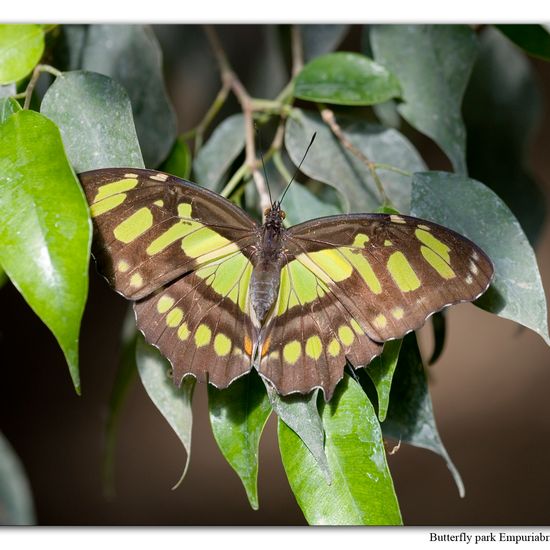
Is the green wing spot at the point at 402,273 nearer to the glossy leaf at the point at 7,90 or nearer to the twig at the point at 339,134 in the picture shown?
the twig at the point at 339,134

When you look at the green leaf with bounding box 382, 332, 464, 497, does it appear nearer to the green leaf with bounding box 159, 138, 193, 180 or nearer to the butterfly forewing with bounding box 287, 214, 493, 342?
the butterfly forewing with bounding box 287, 214, 493, 342

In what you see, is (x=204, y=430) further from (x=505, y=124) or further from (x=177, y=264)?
(x=177, y=264)

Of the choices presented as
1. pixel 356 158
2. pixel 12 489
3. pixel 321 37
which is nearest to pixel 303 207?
pixel 356 158

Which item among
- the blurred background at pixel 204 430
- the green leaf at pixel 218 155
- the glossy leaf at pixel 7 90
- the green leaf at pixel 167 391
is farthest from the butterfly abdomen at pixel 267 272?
the blurred background at pixel 204 430

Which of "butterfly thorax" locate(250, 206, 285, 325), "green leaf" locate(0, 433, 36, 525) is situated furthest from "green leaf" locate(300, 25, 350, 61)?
"green leaf" locate(0, 433, 36, 525)

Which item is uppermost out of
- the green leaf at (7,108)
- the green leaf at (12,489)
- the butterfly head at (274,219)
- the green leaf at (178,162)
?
the green leaf at (7,108)
